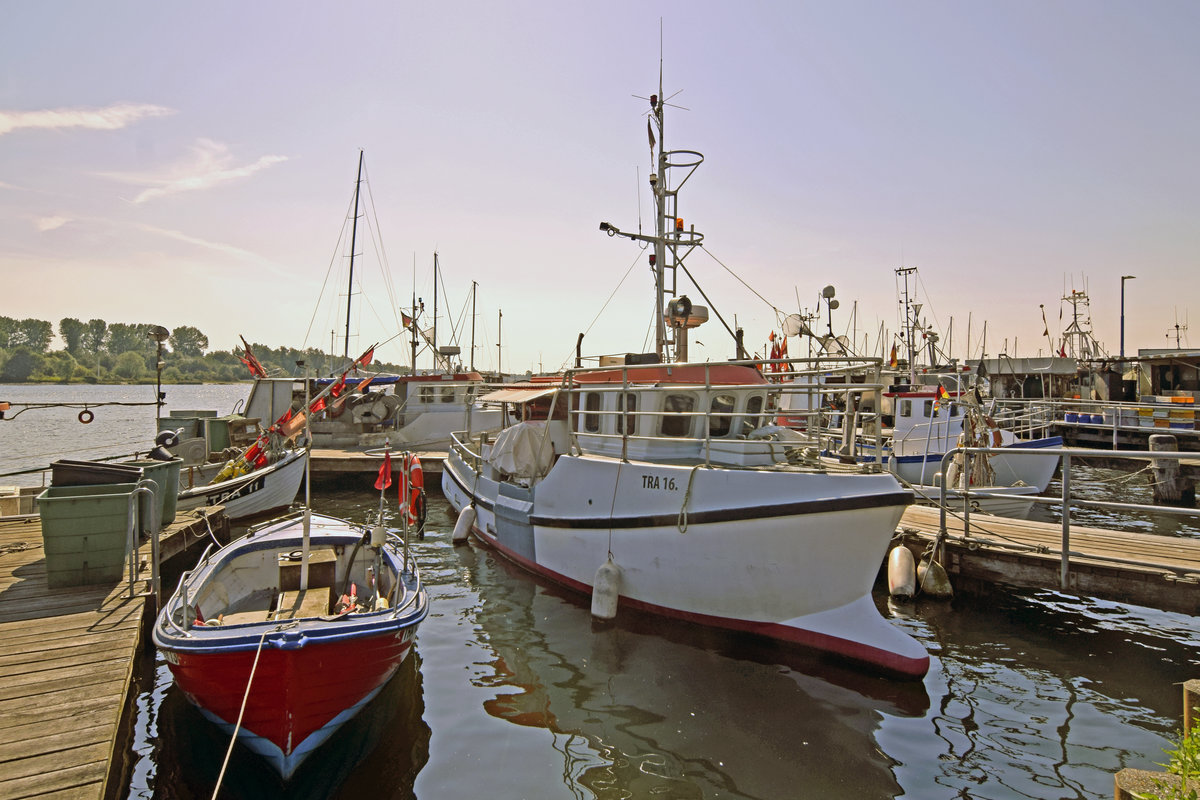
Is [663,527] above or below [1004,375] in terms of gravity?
below

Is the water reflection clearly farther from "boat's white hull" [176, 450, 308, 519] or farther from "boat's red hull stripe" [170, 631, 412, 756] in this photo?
"boat's white hull" [176, 450, 308, 519]

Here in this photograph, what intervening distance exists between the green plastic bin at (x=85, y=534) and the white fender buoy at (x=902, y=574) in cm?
953

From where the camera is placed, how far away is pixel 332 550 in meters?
7.48

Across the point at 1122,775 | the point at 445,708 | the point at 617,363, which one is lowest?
the point at 445,708

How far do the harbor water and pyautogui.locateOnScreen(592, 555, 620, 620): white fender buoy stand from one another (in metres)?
0.25

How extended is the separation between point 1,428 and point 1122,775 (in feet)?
216

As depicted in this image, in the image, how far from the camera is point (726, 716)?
6.00 m

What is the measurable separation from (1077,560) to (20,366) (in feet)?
404

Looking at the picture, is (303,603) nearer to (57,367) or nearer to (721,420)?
(721,420)

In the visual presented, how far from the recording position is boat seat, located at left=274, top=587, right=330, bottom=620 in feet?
20.0

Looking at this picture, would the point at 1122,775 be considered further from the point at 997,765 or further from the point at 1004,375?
the point at 1004,375

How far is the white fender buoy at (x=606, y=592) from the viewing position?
26.7ft

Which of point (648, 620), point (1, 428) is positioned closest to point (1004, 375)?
point (648, 620)

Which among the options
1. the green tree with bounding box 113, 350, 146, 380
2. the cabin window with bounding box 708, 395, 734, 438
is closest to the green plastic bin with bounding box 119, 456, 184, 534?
the cabin window with bounding box 708, 395, 734, 438
